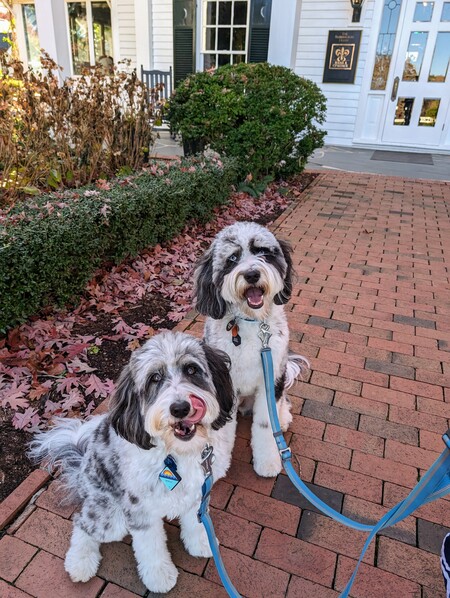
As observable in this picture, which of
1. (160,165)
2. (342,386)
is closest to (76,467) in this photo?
(342,386)

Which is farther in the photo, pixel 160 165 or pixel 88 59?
pixel 88 59

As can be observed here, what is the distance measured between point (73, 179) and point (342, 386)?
4.50 metres

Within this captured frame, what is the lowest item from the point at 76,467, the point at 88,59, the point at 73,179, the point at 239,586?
the point at 239,586

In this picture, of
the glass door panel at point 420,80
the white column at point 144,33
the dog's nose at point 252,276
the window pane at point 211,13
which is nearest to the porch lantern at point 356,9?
the glass door panel at point 420,80

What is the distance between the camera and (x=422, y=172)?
1090 centimetres

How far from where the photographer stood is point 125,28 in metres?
14.1

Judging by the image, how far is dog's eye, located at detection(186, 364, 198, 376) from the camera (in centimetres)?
181

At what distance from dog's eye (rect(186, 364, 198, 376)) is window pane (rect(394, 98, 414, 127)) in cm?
1360

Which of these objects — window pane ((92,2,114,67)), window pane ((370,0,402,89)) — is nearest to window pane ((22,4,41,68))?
window pane ((92,2,114,67))

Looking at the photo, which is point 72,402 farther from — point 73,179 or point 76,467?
point 73,179

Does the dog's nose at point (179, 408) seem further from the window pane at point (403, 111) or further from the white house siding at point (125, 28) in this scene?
the white house siding at point (125, 28)

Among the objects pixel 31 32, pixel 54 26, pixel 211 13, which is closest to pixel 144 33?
pixel 211 13

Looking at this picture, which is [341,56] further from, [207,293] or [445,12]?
[207,293]

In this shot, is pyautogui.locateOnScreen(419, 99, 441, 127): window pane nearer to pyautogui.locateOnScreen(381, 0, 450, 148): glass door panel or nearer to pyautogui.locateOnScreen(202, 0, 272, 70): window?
pyautogui.locateOnScreen(381, 0, 450, 148): glass door panel
